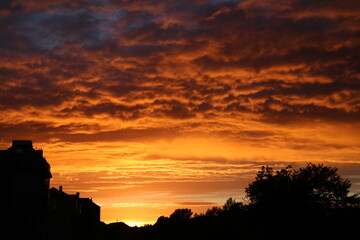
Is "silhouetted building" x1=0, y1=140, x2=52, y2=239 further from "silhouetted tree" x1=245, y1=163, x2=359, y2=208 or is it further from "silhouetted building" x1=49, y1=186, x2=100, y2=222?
"silhouetted tree" x1=245, y1=163, x2=359, y2=208

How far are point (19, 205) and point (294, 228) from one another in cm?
3695

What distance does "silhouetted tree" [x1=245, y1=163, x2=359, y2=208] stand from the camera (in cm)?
6234

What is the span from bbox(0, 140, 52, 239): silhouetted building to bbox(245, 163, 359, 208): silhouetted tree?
30.8 meters

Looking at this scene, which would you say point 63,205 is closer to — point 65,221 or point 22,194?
point 65,221

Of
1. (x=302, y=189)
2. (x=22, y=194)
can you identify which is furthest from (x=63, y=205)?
(x=302, y=189)

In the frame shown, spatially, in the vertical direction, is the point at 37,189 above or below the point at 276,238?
above

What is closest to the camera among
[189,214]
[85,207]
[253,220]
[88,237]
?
[253,220]

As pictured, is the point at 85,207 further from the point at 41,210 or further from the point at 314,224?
the point at 314,224

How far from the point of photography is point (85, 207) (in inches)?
4537

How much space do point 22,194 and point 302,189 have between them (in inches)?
1550

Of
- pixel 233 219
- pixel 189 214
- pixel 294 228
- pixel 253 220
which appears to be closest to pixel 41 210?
pixel 253 220

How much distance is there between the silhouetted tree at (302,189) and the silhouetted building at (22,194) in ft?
101

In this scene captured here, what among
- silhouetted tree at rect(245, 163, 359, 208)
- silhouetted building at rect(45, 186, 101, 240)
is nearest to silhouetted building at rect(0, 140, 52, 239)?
silhouetted building at rect(45, 186, 101, 240)

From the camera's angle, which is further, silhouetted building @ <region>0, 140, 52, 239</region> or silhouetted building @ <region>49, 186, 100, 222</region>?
silhouetted building @ <region>49, 186, 100, 222</region>
